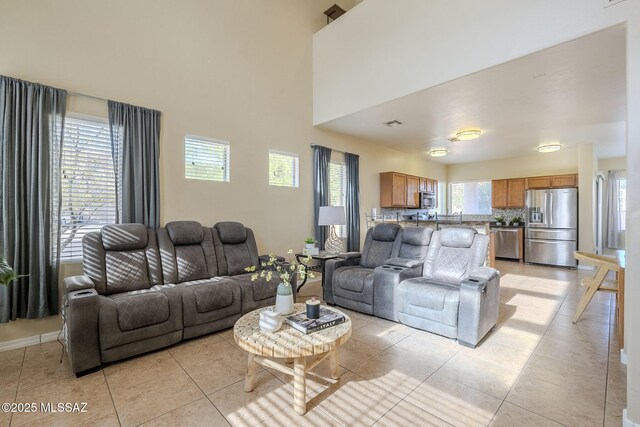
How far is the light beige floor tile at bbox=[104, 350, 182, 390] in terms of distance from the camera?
2.29 metres

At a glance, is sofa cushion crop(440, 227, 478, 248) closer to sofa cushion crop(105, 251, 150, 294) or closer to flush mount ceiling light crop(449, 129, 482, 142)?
flush mount ceiling light crop(449, 129, 482, 142)

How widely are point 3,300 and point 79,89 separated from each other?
7.19 ft

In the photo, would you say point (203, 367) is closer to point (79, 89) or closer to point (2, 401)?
point (2, 401)

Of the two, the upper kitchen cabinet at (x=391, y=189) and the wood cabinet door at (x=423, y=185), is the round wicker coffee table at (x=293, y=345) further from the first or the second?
the wood cabinet door at (x=423, y=185)

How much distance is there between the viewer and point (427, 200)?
321 inches

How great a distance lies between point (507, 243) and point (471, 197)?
6.81 ft

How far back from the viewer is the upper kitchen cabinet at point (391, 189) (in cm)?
678

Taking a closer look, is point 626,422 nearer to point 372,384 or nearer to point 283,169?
point 372,384

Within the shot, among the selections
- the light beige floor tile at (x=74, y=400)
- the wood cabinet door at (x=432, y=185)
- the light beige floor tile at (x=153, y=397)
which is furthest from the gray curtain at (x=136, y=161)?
the wood cabinet door at (x=432, y=185)

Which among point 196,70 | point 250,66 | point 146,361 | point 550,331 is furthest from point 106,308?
point 550,331

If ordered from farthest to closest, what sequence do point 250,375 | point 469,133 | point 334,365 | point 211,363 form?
point 469,133 → point 211,363 → point 334,365 → point 250,375

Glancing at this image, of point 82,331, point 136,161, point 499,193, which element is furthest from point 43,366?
point 499,193

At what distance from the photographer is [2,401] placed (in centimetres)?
206

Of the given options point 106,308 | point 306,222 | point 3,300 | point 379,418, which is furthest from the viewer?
point 306,222
